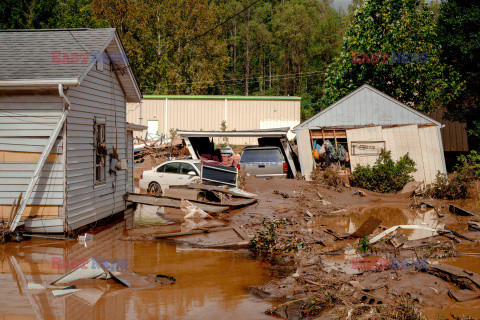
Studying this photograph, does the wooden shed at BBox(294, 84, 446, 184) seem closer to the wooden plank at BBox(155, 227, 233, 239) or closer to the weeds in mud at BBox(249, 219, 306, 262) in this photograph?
the wooden plank at BBox(155, 227, 233, 239)

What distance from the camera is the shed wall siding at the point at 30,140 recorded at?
37.3 feet

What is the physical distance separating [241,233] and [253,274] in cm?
301

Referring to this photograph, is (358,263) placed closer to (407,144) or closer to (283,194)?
(283,194)

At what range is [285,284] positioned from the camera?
7.87 metres

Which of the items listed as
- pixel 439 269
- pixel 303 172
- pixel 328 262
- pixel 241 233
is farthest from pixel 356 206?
pixel 439 269

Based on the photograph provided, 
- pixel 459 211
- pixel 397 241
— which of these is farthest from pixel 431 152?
pixel 397 241

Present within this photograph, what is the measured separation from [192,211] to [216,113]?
1041 inches

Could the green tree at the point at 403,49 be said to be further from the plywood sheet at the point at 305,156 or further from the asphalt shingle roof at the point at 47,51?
the asphalt shingle roof at the point at 47,51

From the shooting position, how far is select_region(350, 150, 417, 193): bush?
65.3 feet

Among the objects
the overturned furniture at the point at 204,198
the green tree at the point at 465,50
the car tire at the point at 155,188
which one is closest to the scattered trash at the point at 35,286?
the overturned furniture at the point at 204,198

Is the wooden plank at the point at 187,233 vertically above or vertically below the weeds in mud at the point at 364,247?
above

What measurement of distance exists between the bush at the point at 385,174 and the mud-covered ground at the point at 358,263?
101 inches

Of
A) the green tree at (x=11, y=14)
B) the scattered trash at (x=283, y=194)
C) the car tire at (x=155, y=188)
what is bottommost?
the scattered trash at (x=283, y=194)

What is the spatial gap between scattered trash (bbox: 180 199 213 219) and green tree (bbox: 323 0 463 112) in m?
15.0
